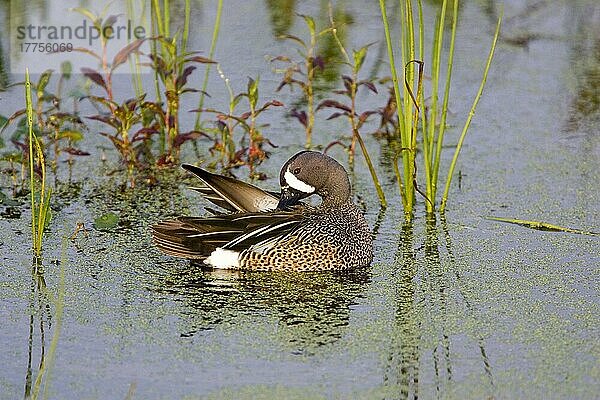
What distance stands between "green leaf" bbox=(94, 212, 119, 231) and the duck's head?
855 millimetres

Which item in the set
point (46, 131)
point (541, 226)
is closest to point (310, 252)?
point (541, 226)

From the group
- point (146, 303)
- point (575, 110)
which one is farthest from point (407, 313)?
point (575, 110)

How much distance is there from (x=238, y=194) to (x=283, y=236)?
0.45 metres

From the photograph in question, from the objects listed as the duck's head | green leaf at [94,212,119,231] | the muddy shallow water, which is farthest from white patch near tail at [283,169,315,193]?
green leaf at [94,212,119,231]

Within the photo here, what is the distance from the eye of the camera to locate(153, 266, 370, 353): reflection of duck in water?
4.75 metres

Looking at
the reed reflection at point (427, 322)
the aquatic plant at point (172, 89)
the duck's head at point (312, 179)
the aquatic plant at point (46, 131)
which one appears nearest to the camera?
the reed reflection at point (427, 322)

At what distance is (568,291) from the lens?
17.2ft

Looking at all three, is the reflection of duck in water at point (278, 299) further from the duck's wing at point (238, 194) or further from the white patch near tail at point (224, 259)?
the duck's wing at point (238, 194)

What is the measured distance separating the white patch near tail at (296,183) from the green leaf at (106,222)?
898 millimetres

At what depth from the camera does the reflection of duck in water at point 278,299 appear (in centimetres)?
475

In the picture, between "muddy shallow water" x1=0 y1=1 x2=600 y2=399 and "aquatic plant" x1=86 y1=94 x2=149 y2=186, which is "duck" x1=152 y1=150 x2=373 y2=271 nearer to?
"muddy shallow water" x1=0 y1=1 x2=600 y2=399

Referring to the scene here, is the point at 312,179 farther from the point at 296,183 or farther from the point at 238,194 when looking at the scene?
the point at 238,194

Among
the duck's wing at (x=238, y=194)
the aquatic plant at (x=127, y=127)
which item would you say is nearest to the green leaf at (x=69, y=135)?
the aquatic plant at (x=127, y=127)

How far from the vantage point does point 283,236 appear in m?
5.56
